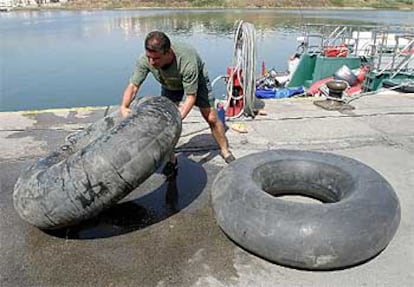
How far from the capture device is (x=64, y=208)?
2955 millimetres

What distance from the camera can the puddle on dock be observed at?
10.7 ft

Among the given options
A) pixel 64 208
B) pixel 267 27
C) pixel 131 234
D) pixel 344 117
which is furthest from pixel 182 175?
pixel 267 27

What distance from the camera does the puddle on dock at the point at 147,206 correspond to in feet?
10.7

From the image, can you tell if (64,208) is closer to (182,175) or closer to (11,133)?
(182,175)

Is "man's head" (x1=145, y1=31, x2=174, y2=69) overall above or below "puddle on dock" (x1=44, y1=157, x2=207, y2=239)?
above

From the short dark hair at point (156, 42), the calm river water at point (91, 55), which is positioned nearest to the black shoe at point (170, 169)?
the short dark hair at point (156, 42)

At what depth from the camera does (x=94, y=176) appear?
9.53 feet

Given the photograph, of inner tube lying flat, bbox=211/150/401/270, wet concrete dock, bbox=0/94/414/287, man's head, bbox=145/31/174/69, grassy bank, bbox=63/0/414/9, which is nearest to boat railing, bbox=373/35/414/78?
wet concrete dock, bbox=0/94/414/287

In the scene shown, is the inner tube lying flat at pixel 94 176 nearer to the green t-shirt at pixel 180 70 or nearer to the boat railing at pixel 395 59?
the green t-shirt at pixel 180 70

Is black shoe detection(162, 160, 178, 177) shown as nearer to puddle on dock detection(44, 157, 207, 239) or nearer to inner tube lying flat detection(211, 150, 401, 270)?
puddle on dock detection(44, 157, 207, 239)

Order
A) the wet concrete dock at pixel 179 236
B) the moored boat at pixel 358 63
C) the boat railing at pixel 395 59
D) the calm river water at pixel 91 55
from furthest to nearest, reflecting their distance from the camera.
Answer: the calm river water at pixel 91 55 → the moored boat at pixel 358 63 → the boat railing at pixel 395 59 → the wet concrete dock at pixel 179 236

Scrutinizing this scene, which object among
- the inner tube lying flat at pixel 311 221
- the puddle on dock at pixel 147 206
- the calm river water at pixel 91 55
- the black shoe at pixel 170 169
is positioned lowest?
the calm river water at pixel 91 55

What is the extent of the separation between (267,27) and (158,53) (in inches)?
970

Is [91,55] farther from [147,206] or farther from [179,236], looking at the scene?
[179,236]
